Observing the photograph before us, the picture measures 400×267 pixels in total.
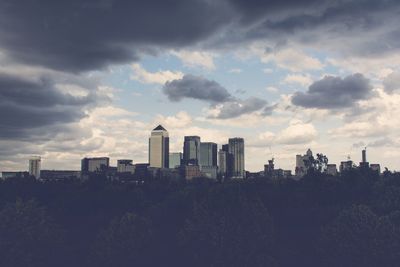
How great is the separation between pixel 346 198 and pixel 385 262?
30173mm

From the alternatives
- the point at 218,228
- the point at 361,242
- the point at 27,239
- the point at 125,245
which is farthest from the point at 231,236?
the point at 27,239

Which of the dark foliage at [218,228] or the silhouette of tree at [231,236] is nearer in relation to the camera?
the dark foliage at [218,228]

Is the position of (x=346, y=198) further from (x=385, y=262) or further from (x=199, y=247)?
(x=199, y=247)

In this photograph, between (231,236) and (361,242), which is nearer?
→ (361,242)

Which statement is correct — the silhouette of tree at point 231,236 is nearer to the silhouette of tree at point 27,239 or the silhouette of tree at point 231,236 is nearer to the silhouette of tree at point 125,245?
the silhouette of tree at point 125,245

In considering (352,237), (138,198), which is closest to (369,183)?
(352,237)

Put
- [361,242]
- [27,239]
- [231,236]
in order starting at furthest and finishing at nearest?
[27,239], [231,236], [361,242]

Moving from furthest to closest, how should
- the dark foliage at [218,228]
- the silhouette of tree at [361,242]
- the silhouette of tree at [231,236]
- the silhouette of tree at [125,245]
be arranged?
1. the silhouette of tree at [125,245]
2. the silhouette of tree at [231,236]
3. the dark foliage at [218,228]
4. the silhouette of tree at [361,242]

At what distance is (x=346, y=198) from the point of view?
115 m

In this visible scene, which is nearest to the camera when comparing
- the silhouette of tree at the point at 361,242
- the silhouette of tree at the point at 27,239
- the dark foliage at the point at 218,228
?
the silhouette of tree at the point at 361,242

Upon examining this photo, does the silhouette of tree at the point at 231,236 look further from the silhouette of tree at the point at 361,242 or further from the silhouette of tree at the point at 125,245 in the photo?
the silhouette of tree at the point at 361,242

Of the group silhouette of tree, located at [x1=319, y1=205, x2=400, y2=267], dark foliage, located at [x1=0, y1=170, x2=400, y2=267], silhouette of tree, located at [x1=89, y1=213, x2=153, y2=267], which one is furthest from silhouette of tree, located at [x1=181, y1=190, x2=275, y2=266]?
silhouette of tree, located at [x1=319, y1=205, x2=400, y2=267]

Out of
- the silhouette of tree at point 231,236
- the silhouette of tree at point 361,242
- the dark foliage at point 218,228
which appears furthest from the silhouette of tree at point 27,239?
the silhouette of tree at point 361,242

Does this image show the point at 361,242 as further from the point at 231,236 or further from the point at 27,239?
the point at 27,239
